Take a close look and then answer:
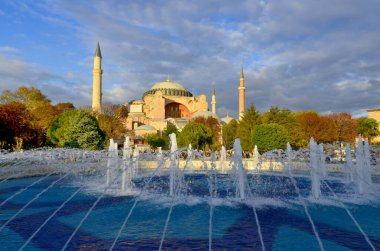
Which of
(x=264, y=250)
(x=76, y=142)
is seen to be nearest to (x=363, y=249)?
(x=264, y=250)

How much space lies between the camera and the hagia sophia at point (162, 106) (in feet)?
154

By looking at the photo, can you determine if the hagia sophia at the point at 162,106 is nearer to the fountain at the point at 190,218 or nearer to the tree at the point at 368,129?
the tree at the point at 368,129

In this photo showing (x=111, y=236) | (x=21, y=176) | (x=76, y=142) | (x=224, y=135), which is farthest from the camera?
(x=224, y=135)

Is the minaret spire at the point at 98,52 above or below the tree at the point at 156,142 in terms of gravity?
above

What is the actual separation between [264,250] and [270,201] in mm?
3715

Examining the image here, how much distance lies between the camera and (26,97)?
127 ft

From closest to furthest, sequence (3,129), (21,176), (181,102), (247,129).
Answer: (21,176) → (3,129) → (247,129) → (181,102)

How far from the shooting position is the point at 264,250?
444 cm

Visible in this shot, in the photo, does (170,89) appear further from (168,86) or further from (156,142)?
(156,142)

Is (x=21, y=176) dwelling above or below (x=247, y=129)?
below

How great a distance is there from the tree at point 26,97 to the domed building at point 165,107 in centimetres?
1533

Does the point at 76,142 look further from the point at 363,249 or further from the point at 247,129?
the point at 363,249

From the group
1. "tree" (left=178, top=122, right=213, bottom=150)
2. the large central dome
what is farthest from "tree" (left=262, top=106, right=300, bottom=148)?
the large central dome

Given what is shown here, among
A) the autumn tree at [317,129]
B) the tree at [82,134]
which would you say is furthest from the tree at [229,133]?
the tree at [82,134]
